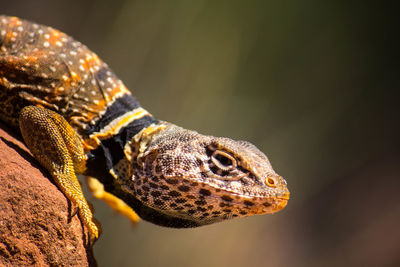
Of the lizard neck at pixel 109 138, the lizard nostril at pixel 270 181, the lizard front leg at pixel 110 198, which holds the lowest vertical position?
the lizard front leg at pixel 110 198

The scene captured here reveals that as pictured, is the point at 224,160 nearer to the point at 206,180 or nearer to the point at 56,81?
the point at 206,180

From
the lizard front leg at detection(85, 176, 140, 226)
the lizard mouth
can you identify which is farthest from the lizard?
the lizard front leg at detection(85, 176, 140, 226)

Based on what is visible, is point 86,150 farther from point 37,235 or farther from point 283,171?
point 283,171

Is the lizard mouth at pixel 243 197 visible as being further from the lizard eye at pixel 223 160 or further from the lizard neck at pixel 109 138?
the lizard neck at pixel 109 138

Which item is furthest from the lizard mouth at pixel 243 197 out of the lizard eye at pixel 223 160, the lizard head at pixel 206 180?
the lizard eye at pixel 223 160

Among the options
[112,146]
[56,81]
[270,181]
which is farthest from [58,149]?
[270,181]

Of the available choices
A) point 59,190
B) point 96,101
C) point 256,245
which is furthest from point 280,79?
point 59,190

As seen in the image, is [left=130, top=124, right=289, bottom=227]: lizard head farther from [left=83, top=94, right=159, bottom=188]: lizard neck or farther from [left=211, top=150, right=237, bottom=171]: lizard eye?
[left=83, top=94, right=159, bottom=188]: lizard neck
